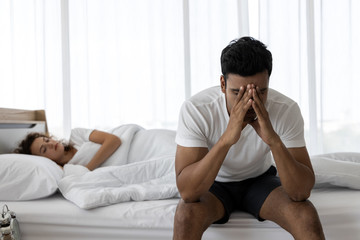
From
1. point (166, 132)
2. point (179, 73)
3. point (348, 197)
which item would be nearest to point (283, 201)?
point (348, 197)

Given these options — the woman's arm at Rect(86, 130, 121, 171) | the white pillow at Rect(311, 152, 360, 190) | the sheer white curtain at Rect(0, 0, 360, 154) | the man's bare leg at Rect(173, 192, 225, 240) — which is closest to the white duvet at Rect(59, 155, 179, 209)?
the woman's arm at Rect(86, 130, 121, 171)

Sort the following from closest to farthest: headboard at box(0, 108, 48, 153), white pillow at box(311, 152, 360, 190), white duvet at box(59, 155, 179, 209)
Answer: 1. white duvet at box(59, 155, 179, 209)
2. white pillow at box(311, 152, 360, 190)
3. headboard at box(0, 108, 48, 153)

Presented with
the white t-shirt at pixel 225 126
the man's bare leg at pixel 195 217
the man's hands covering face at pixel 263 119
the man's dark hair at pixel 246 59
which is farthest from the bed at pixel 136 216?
the man's dark hair at pixel 246 59

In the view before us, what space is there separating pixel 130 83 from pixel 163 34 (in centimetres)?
53

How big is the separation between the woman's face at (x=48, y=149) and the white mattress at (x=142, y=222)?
1.82ft

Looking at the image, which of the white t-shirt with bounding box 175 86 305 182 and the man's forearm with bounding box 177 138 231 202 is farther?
the white t-shirt with bounding box 175 86 305 182

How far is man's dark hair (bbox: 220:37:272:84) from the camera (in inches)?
47.2

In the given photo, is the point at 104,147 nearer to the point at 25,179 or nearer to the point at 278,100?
the point at 25,179

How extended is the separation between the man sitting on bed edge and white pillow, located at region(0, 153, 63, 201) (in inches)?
24.7

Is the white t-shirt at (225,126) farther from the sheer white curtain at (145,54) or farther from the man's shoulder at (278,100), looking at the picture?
the sheer white curtain at (145,54)

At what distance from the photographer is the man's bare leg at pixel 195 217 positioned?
1.14 metres

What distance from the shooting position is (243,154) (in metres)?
1.36

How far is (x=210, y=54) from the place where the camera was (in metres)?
3.17

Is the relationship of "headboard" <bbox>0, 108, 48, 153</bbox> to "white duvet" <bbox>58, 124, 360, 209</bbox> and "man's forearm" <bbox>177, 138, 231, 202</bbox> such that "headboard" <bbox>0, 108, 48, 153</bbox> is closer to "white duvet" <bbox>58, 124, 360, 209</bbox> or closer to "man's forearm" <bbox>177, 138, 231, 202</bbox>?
"white duvet" <bbox>58, 124, 360, 209</bbox>
